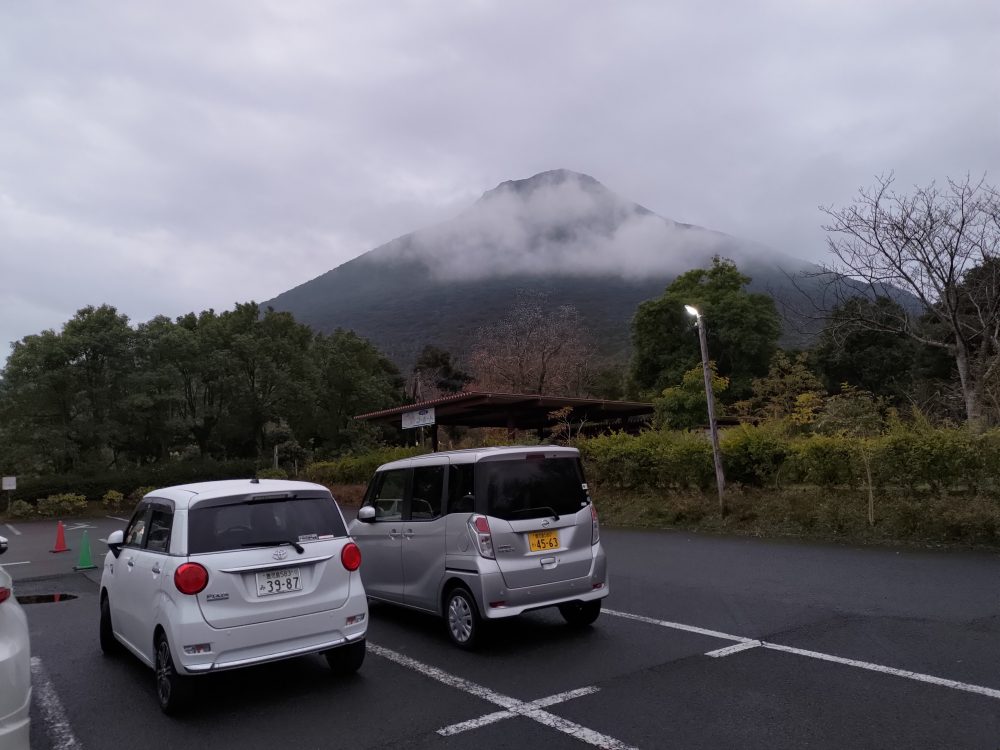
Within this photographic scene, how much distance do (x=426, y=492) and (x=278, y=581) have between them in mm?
2123

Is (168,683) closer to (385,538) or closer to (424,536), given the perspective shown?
(424,536)

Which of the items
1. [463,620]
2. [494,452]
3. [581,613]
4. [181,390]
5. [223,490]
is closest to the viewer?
[223,490]

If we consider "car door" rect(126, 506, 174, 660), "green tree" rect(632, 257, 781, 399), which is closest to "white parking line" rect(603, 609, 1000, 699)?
"car door" rect(126, 506, 174, 660)

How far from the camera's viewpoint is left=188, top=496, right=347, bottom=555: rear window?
5289mm

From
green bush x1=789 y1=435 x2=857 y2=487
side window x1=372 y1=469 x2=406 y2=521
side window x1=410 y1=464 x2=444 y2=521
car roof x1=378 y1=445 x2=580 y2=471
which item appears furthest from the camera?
green bush x1=789 y1=435 x2=857 y2=487

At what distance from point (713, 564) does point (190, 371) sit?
41.6 m

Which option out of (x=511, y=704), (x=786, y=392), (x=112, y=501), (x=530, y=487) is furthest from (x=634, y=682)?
(x=112, y=501)

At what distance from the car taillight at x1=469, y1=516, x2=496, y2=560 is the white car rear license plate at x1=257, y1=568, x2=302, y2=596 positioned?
1606 millimetres

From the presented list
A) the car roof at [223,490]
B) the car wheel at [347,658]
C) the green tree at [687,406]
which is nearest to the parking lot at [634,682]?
the car wheel at [347,658]

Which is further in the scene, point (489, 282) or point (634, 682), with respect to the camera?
point (489, 282)

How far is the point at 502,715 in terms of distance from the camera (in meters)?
4.77

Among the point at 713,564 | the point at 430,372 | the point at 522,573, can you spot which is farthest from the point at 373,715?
the point at 430,372

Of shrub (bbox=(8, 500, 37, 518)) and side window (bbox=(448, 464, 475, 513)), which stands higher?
side window (bbox=(448, 464, 475, 513))

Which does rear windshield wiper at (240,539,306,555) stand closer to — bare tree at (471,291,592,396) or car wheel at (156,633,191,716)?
car wheel at (156,633,191,716)
